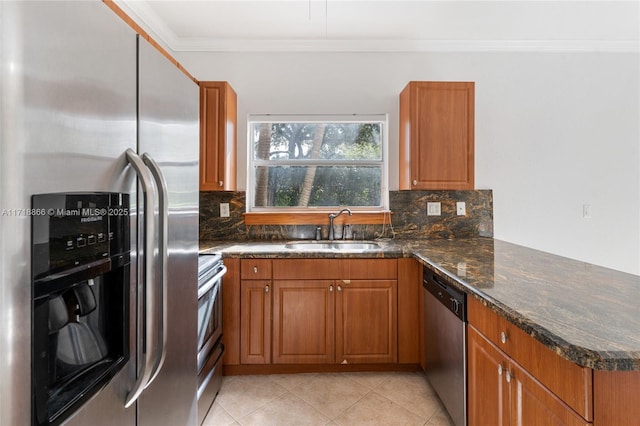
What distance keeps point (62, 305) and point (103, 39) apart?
0.57 meters

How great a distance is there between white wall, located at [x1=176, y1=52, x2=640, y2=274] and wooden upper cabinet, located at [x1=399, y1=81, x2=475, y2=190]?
0.35 m

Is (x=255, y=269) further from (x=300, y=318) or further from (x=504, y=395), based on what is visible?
(x=504, y=395)

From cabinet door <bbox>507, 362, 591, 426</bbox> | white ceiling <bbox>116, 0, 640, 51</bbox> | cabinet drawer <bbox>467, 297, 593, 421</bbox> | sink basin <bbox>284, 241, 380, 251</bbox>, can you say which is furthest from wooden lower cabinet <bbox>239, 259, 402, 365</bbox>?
white ceiling <bbox>116, 0, 640, 51</bbox>

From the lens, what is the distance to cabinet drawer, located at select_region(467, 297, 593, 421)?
77 cm

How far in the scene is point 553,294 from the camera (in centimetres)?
110

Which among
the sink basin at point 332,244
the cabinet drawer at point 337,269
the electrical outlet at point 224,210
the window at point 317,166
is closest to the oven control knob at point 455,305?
the cabinet drawer at point 337,269

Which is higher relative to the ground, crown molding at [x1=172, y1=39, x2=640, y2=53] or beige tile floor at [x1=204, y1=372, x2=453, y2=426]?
crown molding at [x1=172, y1=39, x2=640, y2=53]

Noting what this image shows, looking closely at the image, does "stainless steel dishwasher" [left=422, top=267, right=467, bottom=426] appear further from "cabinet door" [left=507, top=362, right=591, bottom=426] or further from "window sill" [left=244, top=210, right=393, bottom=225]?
"window sill" [left=244, top=210, right=393, bottom=225]

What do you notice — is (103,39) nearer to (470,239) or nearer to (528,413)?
(528,413)

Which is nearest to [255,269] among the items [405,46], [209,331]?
[209,331]

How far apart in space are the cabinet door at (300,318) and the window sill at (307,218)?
2.26ft

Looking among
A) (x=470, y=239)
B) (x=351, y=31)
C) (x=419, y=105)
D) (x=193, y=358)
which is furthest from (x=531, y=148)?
(x=193, y=358)

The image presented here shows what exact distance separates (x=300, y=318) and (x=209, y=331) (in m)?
0.60

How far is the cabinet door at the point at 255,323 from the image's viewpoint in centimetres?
210
